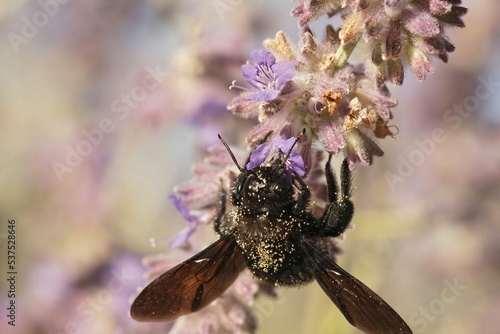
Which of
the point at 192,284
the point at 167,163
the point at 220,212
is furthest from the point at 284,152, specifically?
the point at 167,163

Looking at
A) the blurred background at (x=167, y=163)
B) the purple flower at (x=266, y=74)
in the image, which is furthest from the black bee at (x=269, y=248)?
the blurred background at (x=167, y=163)

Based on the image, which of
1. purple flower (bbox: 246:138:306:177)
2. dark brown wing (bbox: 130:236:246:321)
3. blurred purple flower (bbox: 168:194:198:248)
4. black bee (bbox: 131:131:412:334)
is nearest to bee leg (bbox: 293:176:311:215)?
black bee (bbox: 131:131:412:334)

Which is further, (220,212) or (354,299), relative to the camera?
(220,212)

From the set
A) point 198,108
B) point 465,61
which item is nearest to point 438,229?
point 465,61

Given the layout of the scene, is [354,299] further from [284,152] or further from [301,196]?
[284,152]

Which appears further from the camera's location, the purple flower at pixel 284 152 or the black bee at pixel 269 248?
the black bee at pixel 269 248

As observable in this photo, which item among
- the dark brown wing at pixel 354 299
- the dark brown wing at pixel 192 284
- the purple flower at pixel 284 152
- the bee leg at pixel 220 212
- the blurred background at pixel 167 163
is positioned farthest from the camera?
the blurred background at pixel 167 163

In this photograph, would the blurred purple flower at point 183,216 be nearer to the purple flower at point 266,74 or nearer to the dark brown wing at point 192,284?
the dark brown wing at point 192,284
